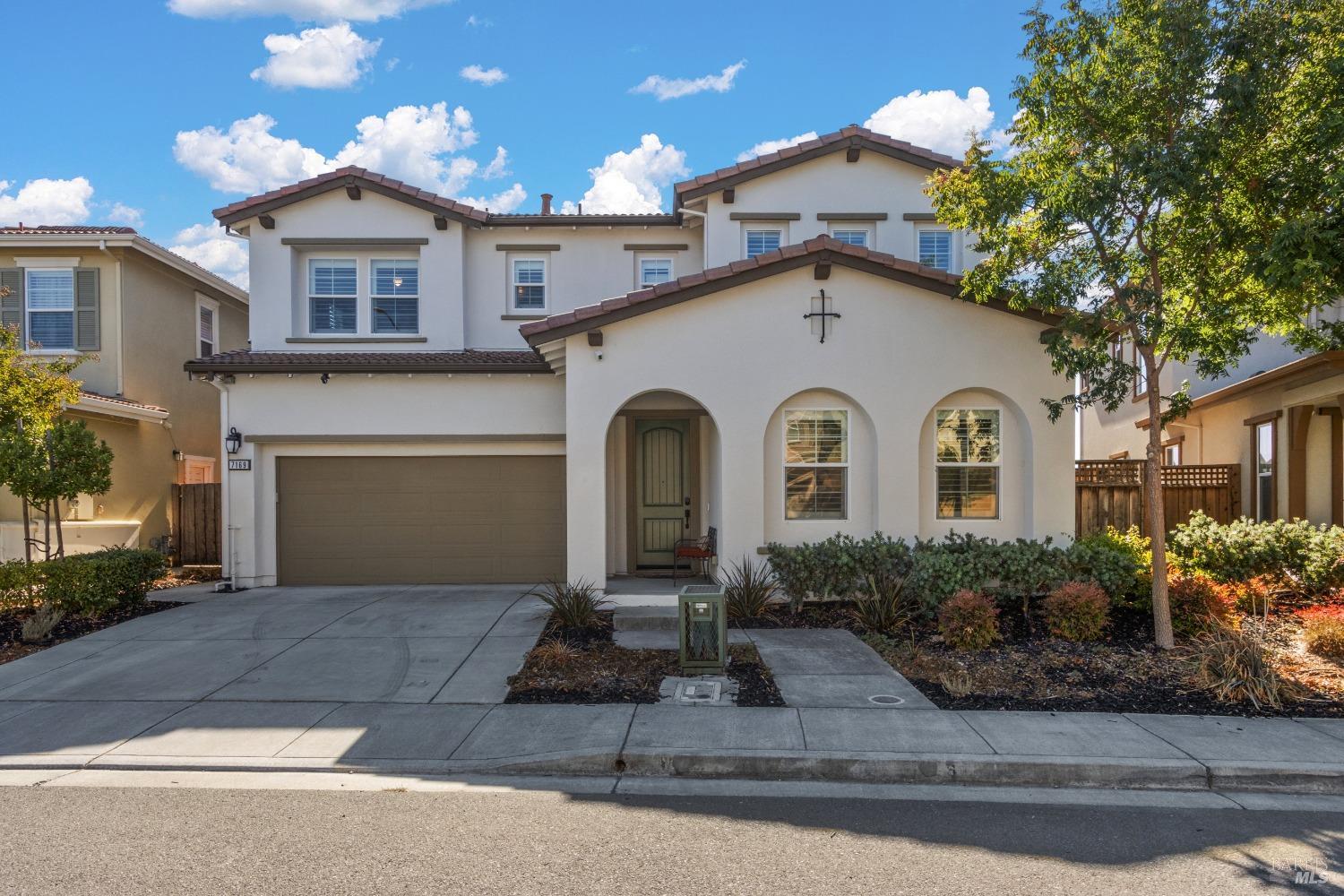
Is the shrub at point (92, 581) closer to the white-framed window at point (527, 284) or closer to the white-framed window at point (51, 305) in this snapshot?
the white-framed window at point (51, 305)

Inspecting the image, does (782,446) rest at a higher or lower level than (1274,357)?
lower

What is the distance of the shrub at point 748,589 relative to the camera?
10359mm

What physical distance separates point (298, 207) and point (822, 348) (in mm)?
9207

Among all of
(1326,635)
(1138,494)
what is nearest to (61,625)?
(1326,635)

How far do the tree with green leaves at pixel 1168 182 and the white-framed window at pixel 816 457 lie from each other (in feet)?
9.67

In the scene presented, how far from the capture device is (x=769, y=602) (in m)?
10.9

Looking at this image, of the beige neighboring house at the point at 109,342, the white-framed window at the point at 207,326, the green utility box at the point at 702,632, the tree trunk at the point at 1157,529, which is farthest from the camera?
the white-framed window at the point at 207,326

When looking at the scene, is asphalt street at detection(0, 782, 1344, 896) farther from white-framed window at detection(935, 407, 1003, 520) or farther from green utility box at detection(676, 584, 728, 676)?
white-framed window at detection(935, 407, 1003, 520)

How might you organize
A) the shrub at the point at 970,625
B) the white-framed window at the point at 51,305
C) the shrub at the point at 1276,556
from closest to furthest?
1. the shrub at the point at 970,625
2. the shrub at the point at 1276,556
3. the white-framed window at the point at 51,305

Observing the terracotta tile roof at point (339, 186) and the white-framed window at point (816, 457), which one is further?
the terracotta tile roof at point (339, 186)

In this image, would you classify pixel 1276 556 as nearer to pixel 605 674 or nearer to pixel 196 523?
pixel 605 674

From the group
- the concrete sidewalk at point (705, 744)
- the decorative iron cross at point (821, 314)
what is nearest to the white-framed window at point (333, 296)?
the decorative iron cross at point (821, 314)

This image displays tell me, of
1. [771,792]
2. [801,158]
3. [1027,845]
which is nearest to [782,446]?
[801,158]

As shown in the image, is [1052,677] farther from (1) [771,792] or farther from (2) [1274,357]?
(2) [1274,357]
